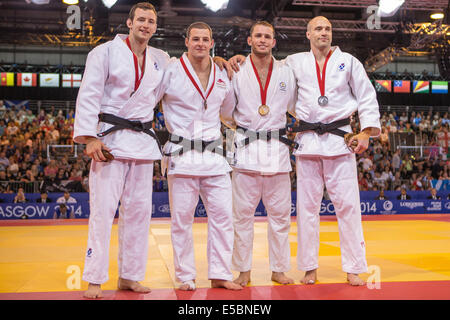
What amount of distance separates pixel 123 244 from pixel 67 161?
11.8 meters

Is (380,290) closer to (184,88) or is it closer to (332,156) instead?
(332,156)

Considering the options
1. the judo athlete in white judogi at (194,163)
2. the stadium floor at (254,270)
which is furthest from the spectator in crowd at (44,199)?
the judo athlete in white judogi at (194,163)

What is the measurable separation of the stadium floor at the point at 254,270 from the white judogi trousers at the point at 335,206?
0.22 m

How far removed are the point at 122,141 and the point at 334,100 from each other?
6.36 feet

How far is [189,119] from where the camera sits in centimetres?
396

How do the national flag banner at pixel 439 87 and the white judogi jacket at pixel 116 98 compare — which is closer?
the white judogi jacket at pixel 116 98

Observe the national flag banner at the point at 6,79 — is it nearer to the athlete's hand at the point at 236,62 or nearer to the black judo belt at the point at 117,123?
the athlete's hand at the point at 236,62

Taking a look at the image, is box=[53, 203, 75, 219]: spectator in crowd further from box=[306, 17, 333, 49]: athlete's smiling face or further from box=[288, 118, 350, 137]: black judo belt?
box=[306, 17, 333, 49]: athlete's smiling face

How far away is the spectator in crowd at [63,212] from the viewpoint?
12.2m

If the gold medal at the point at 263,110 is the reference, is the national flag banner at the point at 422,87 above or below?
above

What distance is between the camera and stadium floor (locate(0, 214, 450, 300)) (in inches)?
142

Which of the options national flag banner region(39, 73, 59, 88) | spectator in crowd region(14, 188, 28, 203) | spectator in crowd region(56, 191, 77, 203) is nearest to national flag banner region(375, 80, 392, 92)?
national flag banner region(39, 73, 59, 88)
